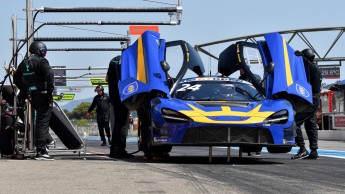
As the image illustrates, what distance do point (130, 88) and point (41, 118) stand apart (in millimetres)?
1333

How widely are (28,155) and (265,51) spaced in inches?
152

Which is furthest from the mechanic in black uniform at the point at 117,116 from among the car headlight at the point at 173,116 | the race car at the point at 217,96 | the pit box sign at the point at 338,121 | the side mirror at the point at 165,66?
the pit box sign at the point at 338,121

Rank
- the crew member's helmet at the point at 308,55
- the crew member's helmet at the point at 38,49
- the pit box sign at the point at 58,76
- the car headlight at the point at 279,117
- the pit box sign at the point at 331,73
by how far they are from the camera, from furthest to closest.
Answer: the pit box sign at the point at 331,73 → the pit box sign at the point at 58,76 → the crew member's helmet at the point at 308,55 → the crew member's helmet at the point at 38,49 → the car headlight at the point at 279,117

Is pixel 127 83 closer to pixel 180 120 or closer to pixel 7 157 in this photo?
pixel 180 120

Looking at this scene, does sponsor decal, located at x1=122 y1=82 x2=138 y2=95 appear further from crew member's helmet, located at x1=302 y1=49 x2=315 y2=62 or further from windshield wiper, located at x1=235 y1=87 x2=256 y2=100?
crew member's helmet, located at x1=302 y1=49 x2=315 y2=62

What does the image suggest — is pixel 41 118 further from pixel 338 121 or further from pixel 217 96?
pixel 338 121

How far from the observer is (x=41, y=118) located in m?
9.52

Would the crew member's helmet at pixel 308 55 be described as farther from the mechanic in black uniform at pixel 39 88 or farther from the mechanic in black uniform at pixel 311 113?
the mechanic in black uniform at pixel 39 88

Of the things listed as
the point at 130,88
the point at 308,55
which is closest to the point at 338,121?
the point at 308,55

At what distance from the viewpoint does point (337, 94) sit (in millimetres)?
30328

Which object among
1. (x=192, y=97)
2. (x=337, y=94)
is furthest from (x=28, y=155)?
(x=337, y=94)

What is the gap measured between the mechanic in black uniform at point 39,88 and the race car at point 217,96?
3.42ft

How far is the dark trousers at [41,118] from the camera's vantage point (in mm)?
9445

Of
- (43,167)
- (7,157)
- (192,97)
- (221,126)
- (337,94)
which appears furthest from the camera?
(337,94)
